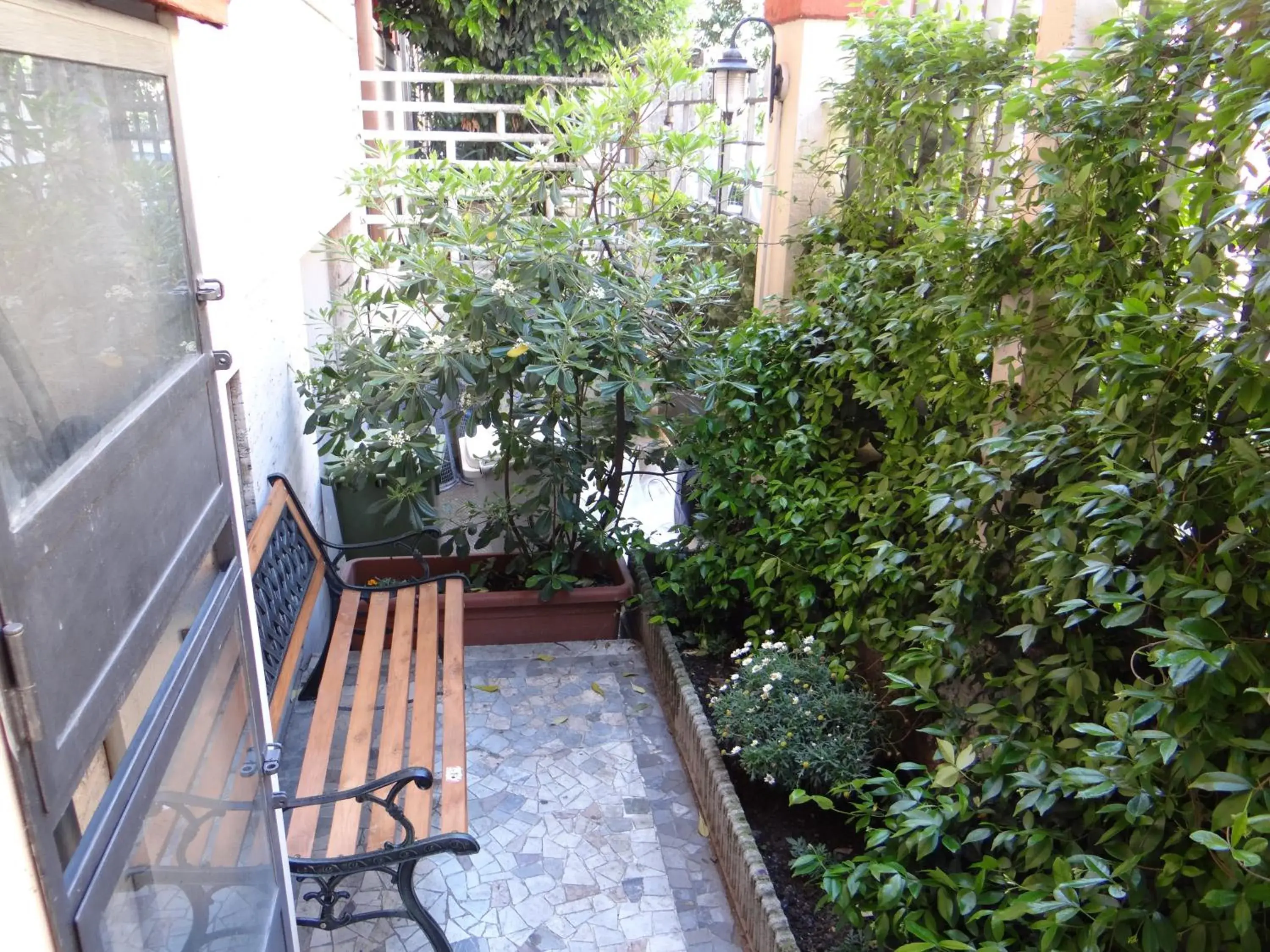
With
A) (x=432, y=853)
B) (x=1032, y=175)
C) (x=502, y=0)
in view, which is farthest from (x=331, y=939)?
(x=502, y=0)

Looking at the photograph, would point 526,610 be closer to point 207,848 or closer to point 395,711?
point 395,711

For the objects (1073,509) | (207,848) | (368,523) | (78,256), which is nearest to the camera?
(78,256)

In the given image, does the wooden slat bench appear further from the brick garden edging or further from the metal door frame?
the brick garden edging

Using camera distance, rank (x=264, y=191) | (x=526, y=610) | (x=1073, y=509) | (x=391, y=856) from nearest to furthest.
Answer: (x=1073, y=509) → (x=391, y=856) → (x=264, y=191) → (x=526, y=610)

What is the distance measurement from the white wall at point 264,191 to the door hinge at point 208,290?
27 cm

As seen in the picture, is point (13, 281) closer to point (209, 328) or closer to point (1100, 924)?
point (209, 328)

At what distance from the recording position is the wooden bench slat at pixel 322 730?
7.97 feet

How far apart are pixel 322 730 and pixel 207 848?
1443mm

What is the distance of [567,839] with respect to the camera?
3125mm

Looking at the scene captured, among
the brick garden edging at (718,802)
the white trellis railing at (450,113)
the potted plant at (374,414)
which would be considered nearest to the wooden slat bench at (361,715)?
the potted plant at (374,414)

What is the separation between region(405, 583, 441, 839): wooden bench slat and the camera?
252 cm

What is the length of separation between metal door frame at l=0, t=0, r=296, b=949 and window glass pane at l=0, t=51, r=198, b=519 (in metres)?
0.02

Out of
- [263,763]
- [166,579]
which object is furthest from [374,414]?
[166,579]

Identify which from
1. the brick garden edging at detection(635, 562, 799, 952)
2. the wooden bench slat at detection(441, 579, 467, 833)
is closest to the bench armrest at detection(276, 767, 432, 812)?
the wooden bench slat at detection(441, 579, 467, 833)
